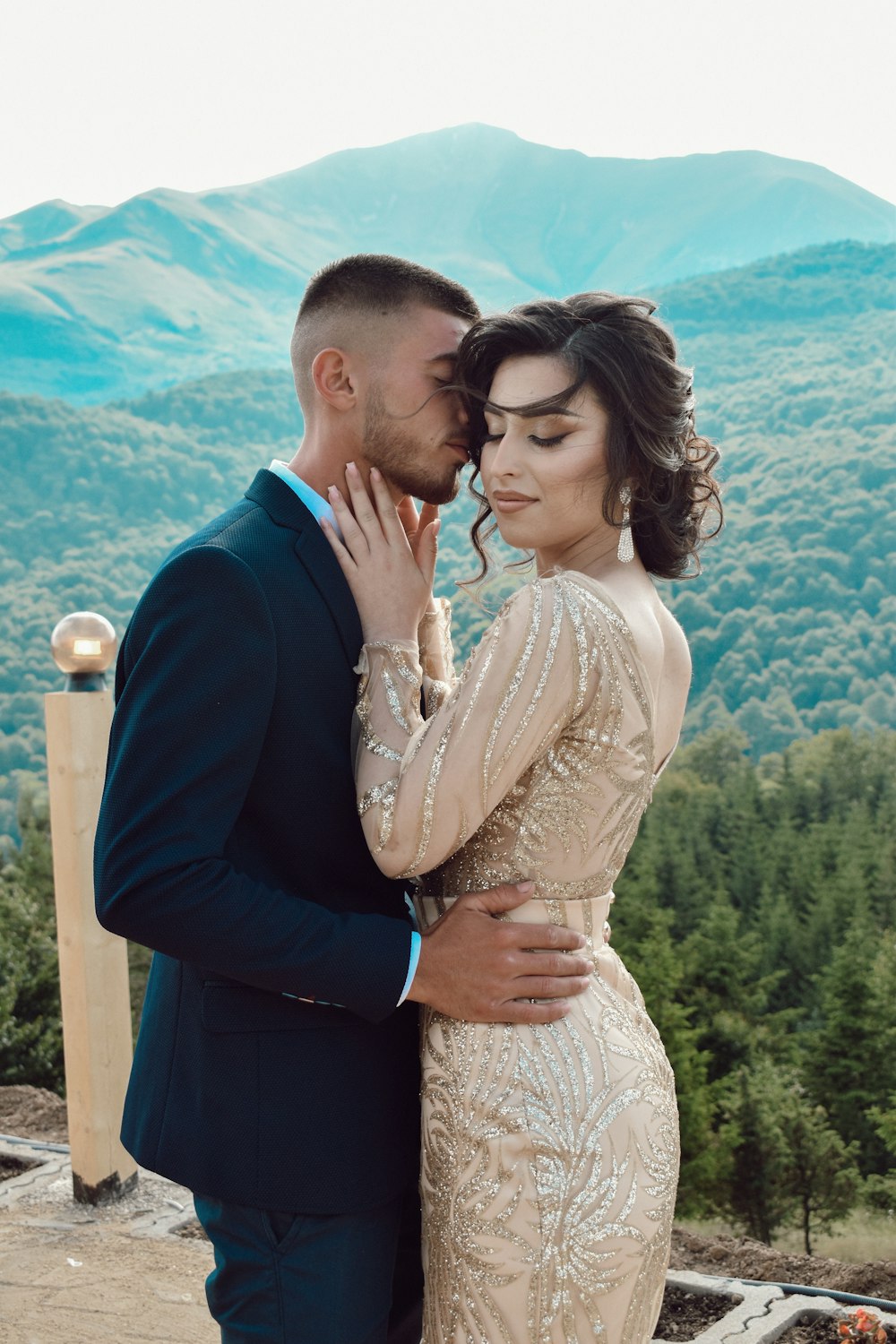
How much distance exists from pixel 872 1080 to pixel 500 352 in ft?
53.8

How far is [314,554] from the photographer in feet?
6.86

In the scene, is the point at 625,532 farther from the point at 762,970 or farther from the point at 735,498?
the point at 735,498

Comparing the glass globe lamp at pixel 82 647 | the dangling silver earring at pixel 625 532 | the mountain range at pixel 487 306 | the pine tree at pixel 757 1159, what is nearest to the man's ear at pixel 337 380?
the dangling silver earring at pixel 625 532

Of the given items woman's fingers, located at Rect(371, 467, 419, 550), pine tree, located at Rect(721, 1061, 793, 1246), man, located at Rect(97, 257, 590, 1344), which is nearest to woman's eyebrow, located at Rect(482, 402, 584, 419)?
woman's fingers, located at Rect(371, 467, 419, 550)

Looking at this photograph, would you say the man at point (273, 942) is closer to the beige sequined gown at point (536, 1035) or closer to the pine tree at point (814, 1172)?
the beige sequined gown at point (536, 1035)

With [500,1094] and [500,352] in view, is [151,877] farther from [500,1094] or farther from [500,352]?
[500,352]

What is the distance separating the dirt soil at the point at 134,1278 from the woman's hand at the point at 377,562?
299 cm

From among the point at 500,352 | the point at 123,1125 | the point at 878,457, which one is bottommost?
the point at 123,1125

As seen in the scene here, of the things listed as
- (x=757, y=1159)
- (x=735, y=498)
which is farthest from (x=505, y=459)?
(x=735, y=498)

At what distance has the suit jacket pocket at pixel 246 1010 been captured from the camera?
6.57ft

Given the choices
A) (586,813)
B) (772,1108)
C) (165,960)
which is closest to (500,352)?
(586,813)

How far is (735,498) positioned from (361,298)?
63824 millimetres

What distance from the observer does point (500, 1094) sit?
6.37 feet

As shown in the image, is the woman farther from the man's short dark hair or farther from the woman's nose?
the man's short dark hair
